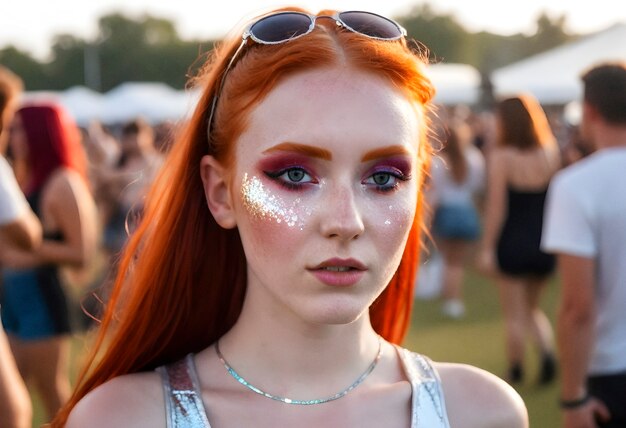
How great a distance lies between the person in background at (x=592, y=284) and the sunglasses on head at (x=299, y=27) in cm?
177

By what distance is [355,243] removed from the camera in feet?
5.48

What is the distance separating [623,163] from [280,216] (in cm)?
217

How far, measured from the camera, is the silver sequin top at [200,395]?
1708 mm

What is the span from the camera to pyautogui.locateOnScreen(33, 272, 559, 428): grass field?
6320 millimetres

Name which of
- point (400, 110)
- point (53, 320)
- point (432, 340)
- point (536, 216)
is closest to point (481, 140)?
point (432, 340)

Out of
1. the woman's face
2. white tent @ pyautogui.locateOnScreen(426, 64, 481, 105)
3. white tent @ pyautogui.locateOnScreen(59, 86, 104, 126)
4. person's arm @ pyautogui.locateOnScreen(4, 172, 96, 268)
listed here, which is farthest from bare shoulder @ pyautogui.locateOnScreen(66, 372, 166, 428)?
white tent @ pyautogui.locateOnScreen(59, 86, 104, 126)

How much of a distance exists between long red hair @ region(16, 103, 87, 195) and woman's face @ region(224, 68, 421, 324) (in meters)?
3.45

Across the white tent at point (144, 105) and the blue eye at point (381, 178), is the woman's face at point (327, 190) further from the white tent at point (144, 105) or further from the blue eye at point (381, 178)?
the white tent at point (144, 105)

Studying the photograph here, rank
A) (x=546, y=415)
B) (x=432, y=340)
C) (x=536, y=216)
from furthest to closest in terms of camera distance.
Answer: (x=432, y=340)
(x=536, y=216)
(x=546, y=415)

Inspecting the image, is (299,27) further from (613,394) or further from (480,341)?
(480,341)

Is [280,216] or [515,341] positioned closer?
[280,216]

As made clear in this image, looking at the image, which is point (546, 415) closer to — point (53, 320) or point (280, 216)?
point (53, 320)

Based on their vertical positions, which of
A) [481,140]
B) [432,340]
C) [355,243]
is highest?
[355,243]

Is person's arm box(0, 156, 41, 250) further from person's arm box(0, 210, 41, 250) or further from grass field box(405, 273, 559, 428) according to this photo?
grass field box(405, 273, 559, 428)
